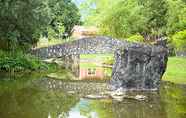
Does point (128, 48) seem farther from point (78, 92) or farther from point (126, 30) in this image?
point (126, 30)

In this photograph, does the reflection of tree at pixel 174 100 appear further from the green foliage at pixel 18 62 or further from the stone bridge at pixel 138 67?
the green foliage at pixel 18 62

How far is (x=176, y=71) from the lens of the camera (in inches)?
1486

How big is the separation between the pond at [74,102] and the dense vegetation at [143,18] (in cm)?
1744

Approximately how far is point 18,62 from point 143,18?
1833cm

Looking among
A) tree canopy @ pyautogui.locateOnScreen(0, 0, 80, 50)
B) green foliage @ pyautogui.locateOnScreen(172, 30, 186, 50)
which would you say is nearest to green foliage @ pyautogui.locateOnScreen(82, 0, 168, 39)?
green foliage @ pyautogui.locateOnScreen(172, 30, 186, 50)

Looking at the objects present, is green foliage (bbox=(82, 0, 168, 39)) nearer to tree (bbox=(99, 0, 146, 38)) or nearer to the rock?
tree (bbox=(99, 0, 146, 38))

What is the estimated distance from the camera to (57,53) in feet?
142

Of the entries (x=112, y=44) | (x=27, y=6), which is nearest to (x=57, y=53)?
(x=112, y=44)

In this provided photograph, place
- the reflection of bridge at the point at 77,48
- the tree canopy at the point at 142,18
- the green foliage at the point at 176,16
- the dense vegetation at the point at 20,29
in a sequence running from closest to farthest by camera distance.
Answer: the dense vegetation at the point at 20,29 → the reflection of bridge at the point at 77,48 → the green foliage at the point at 176,16 → the tree canopy at the point at 142,18

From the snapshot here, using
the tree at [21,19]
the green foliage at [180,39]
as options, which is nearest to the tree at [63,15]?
the tree at [21,19]

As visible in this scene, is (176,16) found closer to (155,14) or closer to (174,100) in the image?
(155,14)

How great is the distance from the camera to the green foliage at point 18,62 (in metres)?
38.0

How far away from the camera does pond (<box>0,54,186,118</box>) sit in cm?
2105

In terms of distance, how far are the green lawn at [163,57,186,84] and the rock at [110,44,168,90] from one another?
455cm
